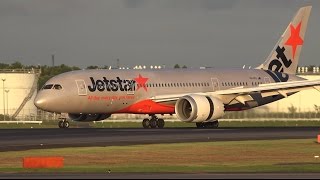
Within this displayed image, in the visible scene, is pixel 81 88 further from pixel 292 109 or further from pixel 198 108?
pixel 292 109

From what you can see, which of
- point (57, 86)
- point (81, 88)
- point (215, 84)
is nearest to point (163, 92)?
point (215, 84)

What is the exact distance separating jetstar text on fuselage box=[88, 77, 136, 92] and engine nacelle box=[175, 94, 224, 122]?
4.01 m

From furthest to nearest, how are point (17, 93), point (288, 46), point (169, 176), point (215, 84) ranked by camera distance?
point (17, 93)
point (288, 46)
point (215, 84)
point (169, 176)

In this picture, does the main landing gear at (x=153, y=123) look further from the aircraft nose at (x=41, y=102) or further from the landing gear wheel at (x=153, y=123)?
the aircraft nose at (x=41, y=102)

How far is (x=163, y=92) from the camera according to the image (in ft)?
251

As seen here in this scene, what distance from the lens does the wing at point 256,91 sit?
72.8 m

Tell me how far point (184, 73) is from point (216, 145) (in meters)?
28.1

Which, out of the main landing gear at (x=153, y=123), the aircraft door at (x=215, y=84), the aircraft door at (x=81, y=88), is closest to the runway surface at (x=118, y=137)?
the aircraft door at (x=81, y=88)

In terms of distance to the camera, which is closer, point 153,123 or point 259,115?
point 153,123

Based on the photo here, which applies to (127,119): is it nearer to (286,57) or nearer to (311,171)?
(286,57)

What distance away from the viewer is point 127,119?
315 ft

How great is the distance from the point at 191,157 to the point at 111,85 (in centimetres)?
3076

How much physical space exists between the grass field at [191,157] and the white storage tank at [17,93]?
217 feet

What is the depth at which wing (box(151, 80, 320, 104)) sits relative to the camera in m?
72.8
